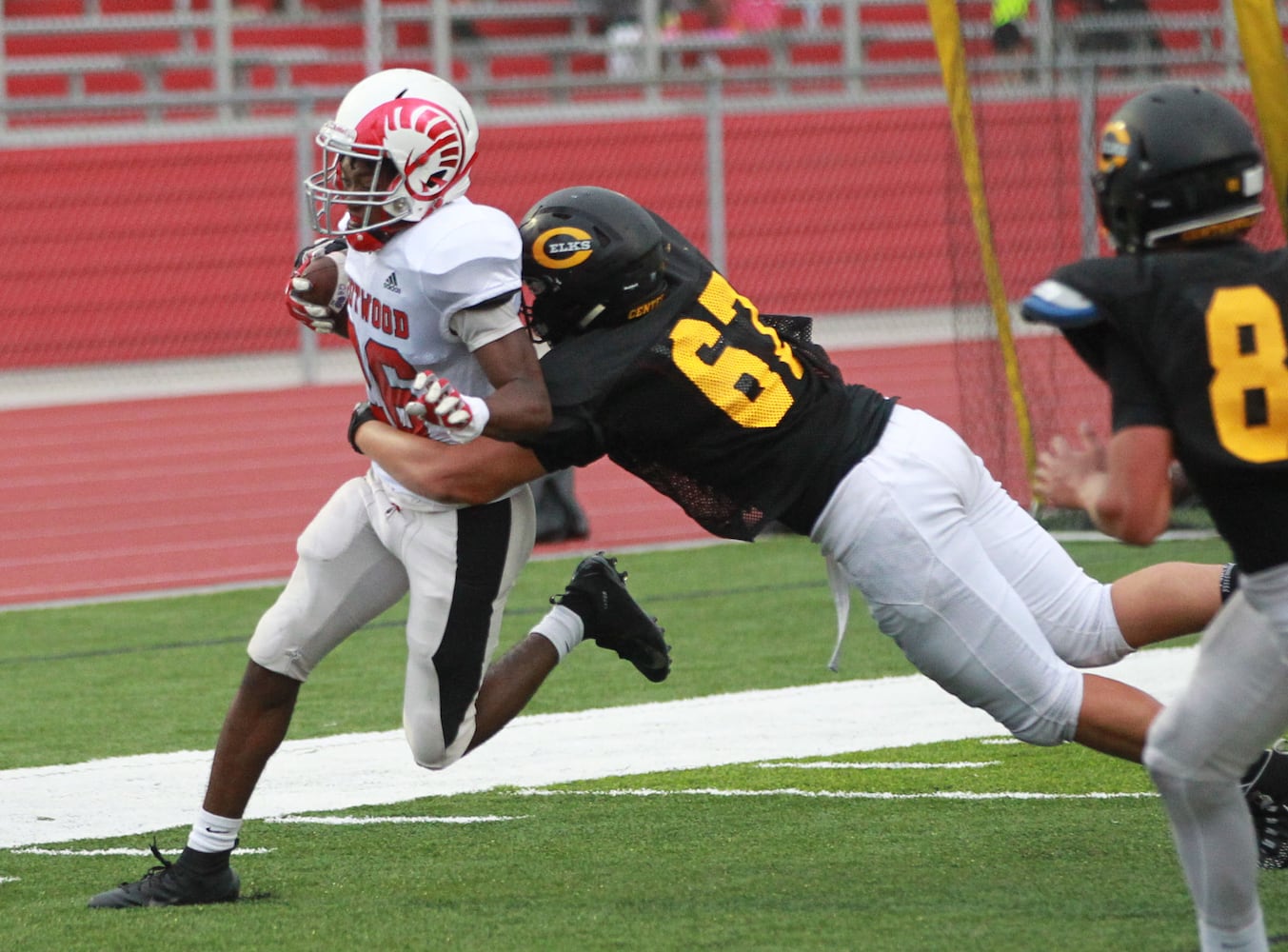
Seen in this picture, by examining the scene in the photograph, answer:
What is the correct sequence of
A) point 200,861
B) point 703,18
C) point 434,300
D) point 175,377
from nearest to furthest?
point 434,300, point 200,861, point 175,377, point 703,18

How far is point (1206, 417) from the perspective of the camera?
10.3 feet

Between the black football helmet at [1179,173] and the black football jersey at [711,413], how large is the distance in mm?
850

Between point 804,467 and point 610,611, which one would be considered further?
point 610,611

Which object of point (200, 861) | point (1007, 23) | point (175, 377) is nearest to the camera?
point (200, 861)

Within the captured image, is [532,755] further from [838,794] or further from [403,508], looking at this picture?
[403,508]

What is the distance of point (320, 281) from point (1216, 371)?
6.50 ft

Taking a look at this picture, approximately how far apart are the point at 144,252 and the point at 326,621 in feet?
35.6

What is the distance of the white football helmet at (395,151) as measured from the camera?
13.6 ft

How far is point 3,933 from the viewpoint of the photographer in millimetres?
3969

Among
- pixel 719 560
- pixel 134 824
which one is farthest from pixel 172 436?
pixel 134 824

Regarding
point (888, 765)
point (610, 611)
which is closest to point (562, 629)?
point (610, 611)

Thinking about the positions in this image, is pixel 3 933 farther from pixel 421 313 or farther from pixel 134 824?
pixel 421 313

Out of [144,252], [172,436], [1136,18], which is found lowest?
[172,436]

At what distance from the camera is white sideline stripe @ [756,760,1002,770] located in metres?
5.30
